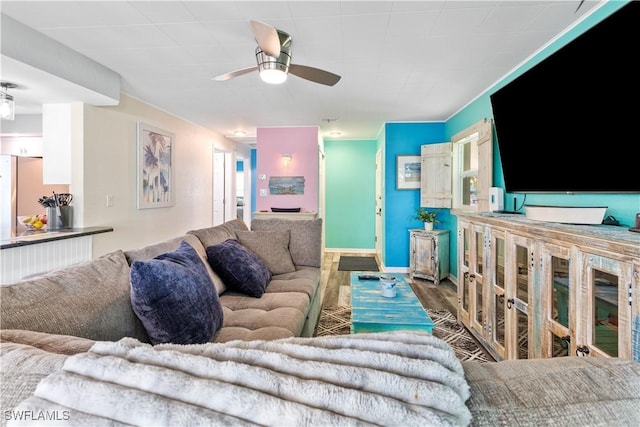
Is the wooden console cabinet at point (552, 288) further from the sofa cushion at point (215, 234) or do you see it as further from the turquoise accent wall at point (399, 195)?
the turquoise accent wall at point (399, 195)

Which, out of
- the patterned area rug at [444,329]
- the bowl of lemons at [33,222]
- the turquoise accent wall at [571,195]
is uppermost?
the turquoise accent wall at [571,195]

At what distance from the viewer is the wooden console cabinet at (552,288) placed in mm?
1203

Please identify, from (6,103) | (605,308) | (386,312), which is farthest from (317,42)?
(6,103)

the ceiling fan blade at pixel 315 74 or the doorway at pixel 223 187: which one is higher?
the ceiling fan blade at pixel 315 74

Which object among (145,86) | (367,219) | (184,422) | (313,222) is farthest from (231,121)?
(184,422)

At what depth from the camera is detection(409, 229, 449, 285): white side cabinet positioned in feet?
14.1

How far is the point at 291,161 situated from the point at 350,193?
1870 millimetres

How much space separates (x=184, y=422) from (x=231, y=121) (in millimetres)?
5161

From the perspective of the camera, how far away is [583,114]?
66.9 inches

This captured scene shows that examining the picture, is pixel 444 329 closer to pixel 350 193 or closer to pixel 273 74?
pixel 273 74

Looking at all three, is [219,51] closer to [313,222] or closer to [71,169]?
[313,222]

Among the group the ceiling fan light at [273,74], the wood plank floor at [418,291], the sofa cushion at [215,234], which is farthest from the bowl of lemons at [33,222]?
the wood plank floor at [418,291]

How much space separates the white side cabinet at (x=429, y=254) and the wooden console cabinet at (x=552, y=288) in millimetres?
1690

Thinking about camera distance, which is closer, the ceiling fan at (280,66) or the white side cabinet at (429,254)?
the ceiling fan at (280,66)
